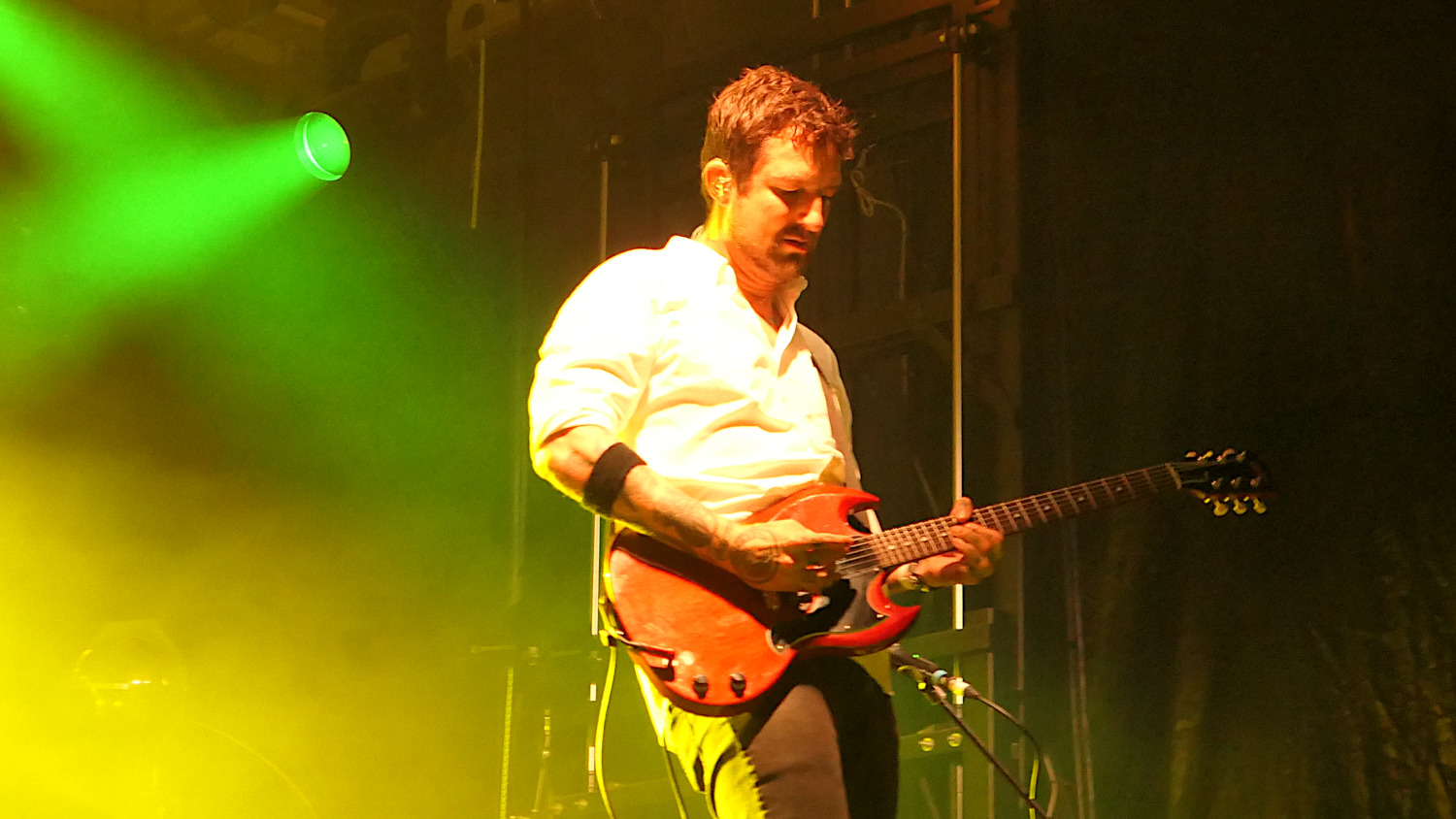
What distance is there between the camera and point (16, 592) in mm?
4812

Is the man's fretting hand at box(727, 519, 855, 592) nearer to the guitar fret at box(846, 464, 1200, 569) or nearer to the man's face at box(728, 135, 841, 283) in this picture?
the guitar fret at box(846, 464, 1200, 569)

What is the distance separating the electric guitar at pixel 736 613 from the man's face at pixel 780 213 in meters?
0.53

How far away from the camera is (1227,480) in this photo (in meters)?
3.28

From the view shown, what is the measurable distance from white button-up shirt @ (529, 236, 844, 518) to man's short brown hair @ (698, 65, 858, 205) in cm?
31

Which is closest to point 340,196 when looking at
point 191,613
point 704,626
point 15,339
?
point 15,339

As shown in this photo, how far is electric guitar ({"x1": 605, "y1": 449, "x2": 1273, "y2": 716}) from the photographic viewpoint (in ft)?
7.61

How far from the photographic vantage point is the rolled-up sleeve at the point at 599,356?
2.47 meters

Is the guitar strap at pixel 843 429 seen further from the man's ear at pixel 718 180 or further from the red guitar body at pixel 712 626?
the man's ear at pixel 718 180

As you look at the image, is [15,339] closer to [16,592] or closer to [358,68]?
[16,592]

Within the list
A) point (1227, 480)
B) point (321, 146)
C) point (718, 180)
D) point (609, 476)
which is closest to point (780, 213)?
point (718, 180)

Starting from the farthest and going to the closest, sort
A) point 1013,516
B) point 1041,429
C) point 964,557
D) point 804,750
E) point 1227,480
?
1. point 1041,429
2. point 1227,480
3. point 1013,516
4. point 964,557
5. point 804,750

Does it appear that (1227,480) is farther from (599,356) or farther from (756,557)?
(599,356)

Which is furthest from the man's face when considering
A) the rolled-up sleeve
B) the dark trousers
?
the dark trousers

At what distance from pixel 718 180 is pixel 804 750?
126 centimetres
